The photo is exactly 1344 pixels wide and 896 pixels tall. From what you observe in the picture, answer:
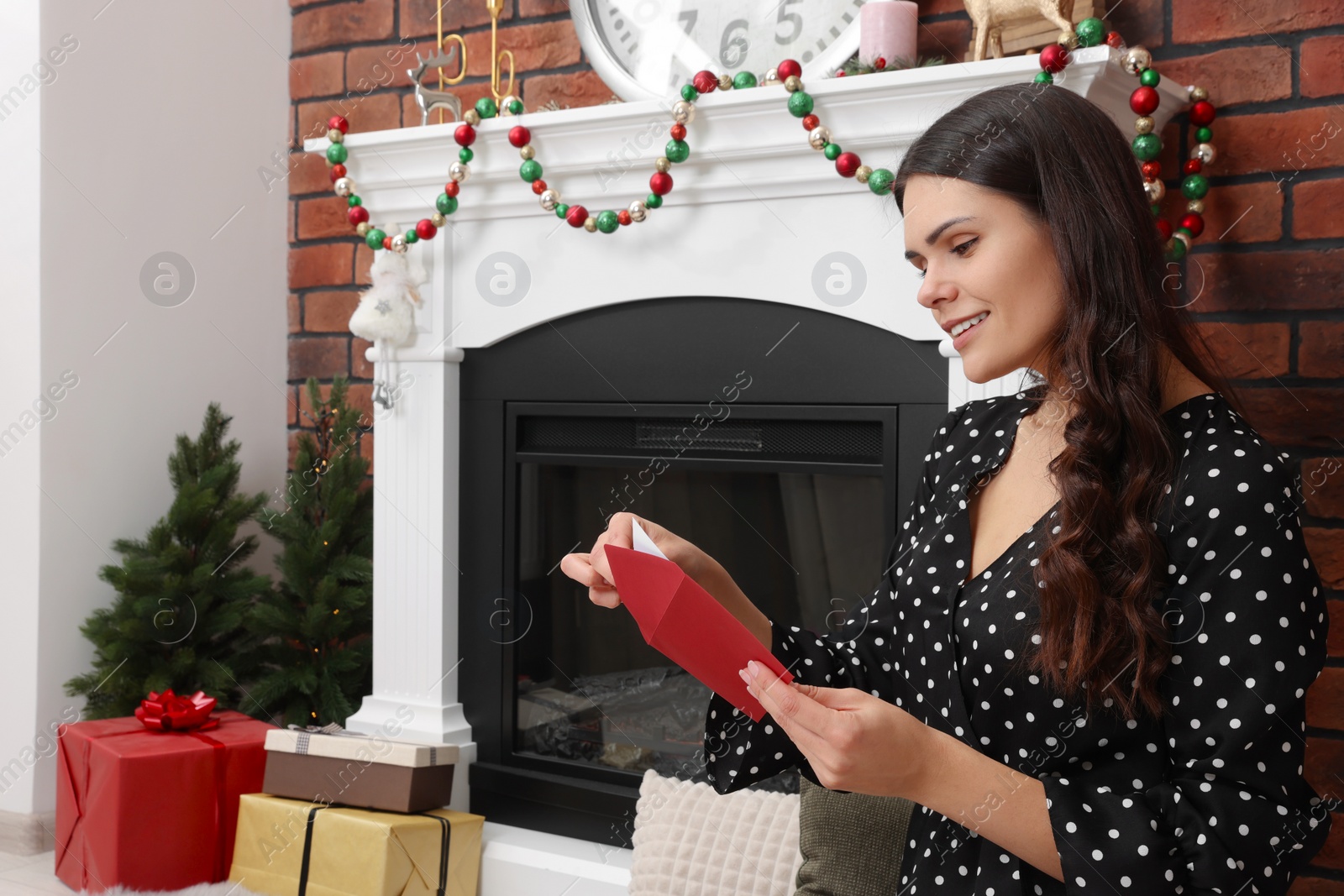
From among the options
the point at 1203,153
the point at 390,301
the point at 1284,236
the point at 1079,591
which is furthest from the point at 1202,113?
Result: the point at 390,301

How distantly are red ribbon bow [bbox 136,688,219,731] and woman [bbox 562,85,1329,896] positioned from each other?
1259 mm

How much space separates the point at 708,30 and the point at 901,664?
119cm

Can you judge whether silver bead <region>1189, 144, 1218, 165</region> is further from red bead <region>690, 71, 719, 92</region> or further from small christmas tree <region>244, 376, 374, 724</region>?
small christmas tree <region>244, 376, 374, 724</region>

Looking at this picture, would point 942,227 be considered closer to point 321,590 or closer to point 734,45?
point 734,45

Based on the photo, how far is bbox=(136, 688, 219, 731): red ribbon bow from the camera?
79.8 inches

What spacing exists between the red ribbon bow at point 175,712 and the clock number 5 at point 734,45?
1.44 meters

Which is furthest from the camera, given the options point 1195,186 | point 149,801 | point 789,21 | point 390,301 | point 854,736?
point 390,301

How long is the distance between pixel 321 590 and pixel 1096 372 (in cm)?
160

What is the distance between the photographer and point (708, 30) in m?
1.89

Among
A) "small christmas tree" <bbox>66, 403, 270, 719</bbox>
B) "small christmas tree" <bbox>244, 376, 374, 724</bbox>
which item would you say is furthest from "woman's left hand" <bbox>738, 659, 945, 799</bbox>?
"small christmas tree" <bbox>66, 403, 270, 719</bbox>

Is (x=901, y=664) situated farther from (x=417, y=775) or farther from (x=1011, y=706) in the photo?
(x=417, y=775)

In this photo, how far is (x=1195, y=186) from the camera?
1537 mm

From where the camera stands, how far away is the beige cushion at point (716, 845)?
1.58 meters

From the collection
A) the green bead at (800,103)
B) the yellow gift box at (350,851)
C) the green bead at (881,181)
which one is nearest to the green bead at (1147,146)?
the green bead at (881,181)
